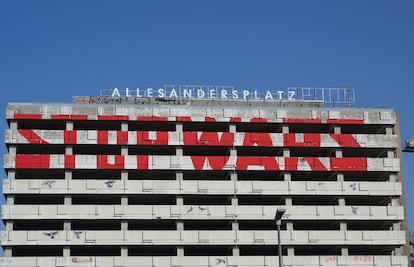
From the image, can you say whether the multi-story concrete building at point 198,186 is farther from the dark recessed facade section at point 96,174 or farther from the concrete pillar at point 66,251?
the concrete pillar at point 66,251

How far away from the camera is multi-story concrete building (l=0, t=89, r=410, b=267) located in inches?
4739

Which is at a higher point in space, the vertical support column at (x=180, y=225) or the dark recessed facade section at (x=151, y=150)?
the dark recessed facade section at (x=151, y=150)

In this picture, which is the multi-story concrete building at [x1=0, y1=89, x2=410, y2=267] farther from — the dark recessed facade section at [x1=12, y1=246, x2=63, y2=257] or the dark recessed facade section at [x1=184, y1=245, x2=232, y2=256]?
the dark recessed facade section at [x1=184, y1=245, x2=232, y2=256]

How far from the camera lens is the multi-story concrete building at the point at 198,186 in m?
120

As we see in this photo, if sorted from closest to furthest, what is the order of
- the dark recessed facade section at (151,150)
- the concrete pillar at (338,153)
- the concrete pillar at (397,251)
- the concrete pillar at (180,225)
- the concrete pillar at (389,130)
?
the concrete pillar at (180,225), the dark recessed facade section at (151,150), the concrete pillar at (397,251), the concrete pillar at (338,153), the concrete pillar at (389,130)

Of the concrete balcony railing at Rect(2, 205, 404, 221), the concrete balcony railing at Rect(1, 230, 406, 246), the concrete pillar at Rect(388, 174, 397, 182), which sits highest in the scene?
the concrete pillar at Rect(388, 174, 397, 182)

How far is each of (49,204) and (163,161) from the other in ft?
58.6

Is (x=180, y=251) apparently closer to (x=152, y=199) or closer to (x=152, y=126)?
(x=152, y=199)

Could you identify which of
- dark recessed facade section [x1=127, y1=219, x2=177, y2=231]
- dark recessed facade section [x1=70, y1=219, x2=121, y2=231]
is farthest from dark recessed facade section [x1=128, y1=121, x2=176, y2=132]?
dark recessed facade section [x1=70, y1=219, x2=121, y2=231]

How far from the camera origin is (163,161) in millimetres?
123750

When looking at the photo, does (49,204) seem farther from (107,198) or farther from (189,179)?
(189,179)

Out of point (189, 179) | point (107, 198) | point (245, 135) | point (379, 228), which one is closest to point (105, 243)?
point (107, 198)

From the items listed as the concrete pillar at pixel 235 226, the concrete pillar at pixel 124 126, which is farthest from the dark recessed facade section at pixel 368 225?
the concrete pillar at pixel 124 126

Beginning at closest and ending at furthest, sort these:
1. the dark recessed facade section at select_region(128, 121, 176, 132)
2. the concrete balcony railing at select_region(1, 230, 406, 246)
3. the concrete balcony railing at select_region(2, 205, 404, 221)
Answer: the concrete balcony railing at select_region(1, 230, 406, 246)
the concrete balcony railing at select_region(2, 205, 404, 221)
the dark recessed facade section at select_region(128, 121, 176, 132)
